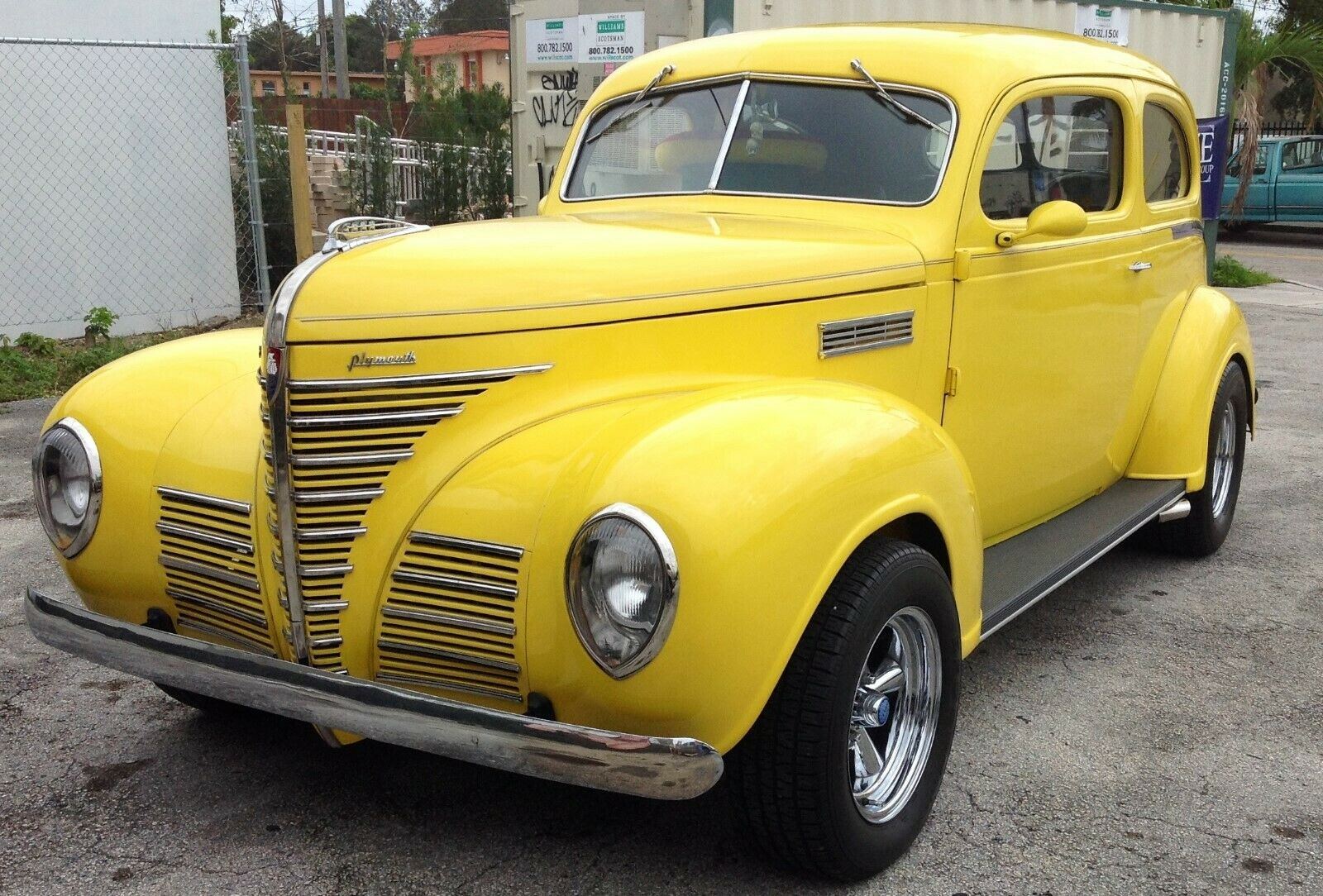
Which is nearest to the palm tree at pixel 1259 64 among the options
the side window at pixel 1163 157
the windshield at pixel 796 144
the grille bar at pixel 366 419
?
the side window at pixel 1163 157

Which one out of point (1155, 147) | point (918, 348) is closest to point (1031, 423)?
point (918, 348)

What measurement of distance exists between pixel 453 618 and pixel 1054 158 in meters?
2.59

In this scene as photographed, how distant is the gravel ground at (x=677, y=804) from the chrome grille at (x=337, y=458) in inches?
25.2

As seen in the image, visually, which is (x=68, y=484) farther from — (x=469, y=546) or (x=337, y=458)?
(x=469, y=546)

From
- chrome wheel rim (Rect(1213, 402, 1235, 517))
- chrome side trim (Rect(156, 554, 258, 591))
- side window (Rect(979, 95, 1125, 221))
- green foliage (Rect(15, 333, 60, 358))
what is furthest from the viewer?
green foliage (Rect(15, 333, 60, 358))

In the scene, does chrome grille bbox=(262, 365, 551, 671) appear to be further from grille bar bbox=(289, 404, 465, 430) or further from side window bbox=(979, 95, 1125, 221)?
side window bbox=(979, 95, 1125, 221)

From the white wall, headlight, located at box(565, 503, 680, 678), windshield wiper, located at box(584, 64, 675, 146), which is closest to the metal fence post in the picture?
the white wall

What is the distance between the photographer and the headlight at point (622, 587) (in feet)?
7.47

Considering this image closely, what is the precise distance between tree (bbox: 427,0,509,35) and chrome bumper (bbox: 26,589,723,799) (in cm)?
5651

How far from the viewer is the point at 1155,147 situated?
4660 millimetres

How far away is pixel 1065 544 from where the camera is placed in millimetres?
3922

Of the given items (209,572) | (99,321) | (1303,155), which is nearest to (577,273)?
(209,572)

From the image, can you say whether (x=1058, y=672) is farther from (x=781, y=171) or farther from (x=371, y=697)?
(x=371, y=697)

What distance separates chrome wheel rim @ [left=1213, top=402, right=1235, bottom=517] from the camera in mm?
5090
